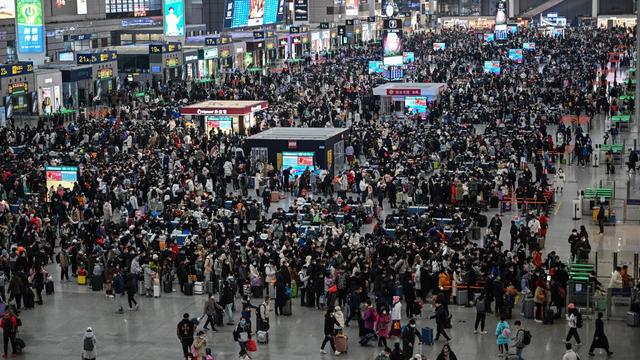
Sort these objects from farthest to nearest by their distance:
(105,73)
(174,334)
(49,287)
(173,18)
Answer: (173,18) → (105,73) → (49,287) → (174,334)

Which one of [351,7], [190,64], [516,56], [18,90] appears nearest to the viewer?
[18,90]

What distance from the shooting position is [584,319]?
23844 mm

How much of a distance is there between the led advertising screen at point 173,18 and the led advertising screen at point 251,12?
10.2 metres

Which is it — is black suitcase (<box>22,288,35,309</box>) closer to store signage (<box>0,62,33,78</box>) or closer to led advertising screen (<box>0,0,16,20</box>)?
store signage (<box>0,62,33,78</box>)

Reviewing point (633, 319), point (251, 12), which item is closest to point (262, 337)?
point (633, 319)

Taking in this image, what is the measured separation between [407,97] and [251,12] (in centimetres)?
4334

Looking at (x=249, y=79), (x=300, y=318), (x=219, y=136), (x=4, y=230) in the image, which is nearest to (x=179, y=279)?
(x=300, y=318)

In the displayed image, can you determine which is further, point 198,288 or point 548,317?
point 198,288

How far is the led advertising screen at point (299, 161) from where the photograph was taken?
40.0 metres

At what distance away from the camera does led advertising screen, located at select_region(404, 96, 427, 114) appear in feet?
186

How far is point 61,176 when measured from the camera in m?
35.8

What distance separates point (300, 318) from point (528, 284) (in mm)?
4728

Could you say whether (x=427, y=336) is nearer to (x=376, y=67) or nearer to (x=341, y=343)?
(x=341, y=343)

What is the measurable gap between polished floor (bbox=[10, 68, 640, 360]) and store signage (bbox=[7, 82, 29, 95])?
27.2 meters
